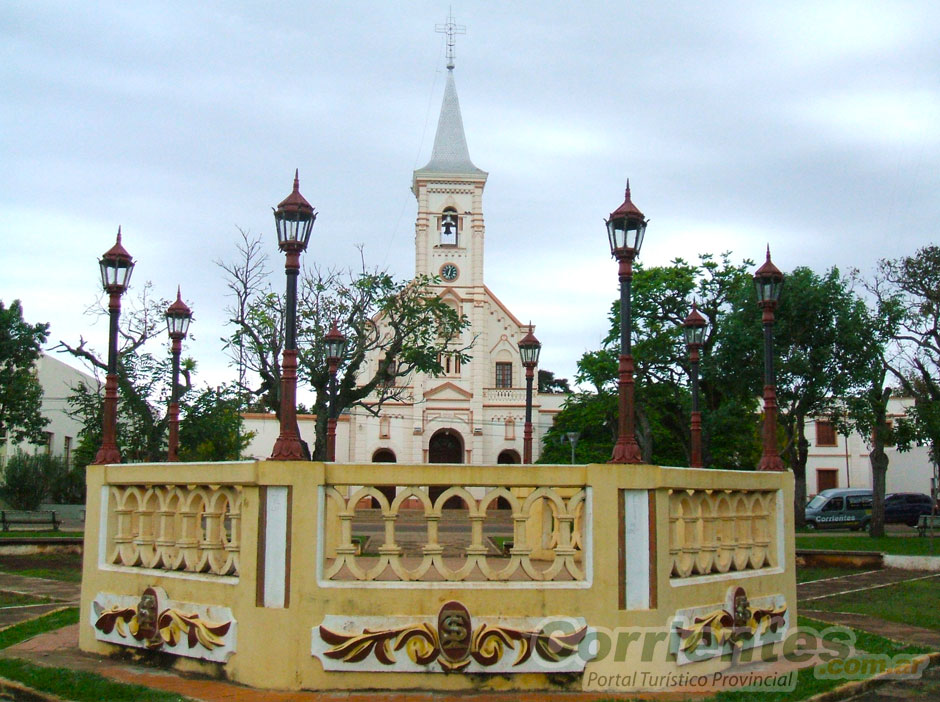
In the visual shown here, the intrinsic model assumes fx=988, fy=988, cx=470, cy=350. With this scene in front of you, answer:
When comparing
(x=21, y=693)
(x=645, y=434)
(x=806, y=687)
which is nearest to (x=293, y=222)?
(x=21, y=693)

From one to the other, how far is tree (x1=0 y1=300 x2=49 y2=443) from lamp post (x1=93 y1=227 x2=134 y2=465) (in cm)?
2232

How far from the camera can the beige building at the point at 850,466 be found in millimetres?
59219

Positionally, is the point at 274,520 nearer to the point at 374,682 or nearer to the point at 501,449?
the point at 374,682

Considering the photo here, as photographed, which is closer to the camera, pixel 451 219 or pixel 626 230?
pixel 626 230

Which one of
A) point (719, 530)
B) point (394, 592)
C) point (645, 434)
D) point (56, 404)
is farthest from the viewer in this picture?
point (56, 404)

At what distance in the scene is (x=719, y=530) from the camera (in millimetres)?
10398

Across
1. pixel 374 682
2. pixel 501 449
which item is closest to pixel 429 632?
pixel 374 682

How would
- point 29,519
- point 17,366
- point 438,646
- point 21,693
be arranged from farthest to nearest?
point 17,366, point 29,519, point 21,693, point 438,646

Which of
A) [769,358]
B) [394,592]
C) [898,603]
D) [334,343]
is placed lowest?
[898,603]

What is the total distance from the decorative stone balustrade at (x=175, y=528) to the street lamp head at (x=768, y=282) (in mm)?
7326

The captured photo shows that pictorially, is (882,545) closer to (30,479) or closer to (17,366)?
(17,366)

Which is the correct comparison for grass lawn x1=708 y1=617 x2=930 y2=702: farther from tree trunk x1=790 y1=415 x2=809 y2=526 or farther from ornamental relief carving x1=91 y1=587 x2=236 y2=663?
tree trunk x1=790 y1=415 x2=809 y2=526

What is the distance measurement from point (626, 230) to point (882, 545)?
73.9 feet

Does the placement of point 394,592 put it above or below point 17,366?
below
